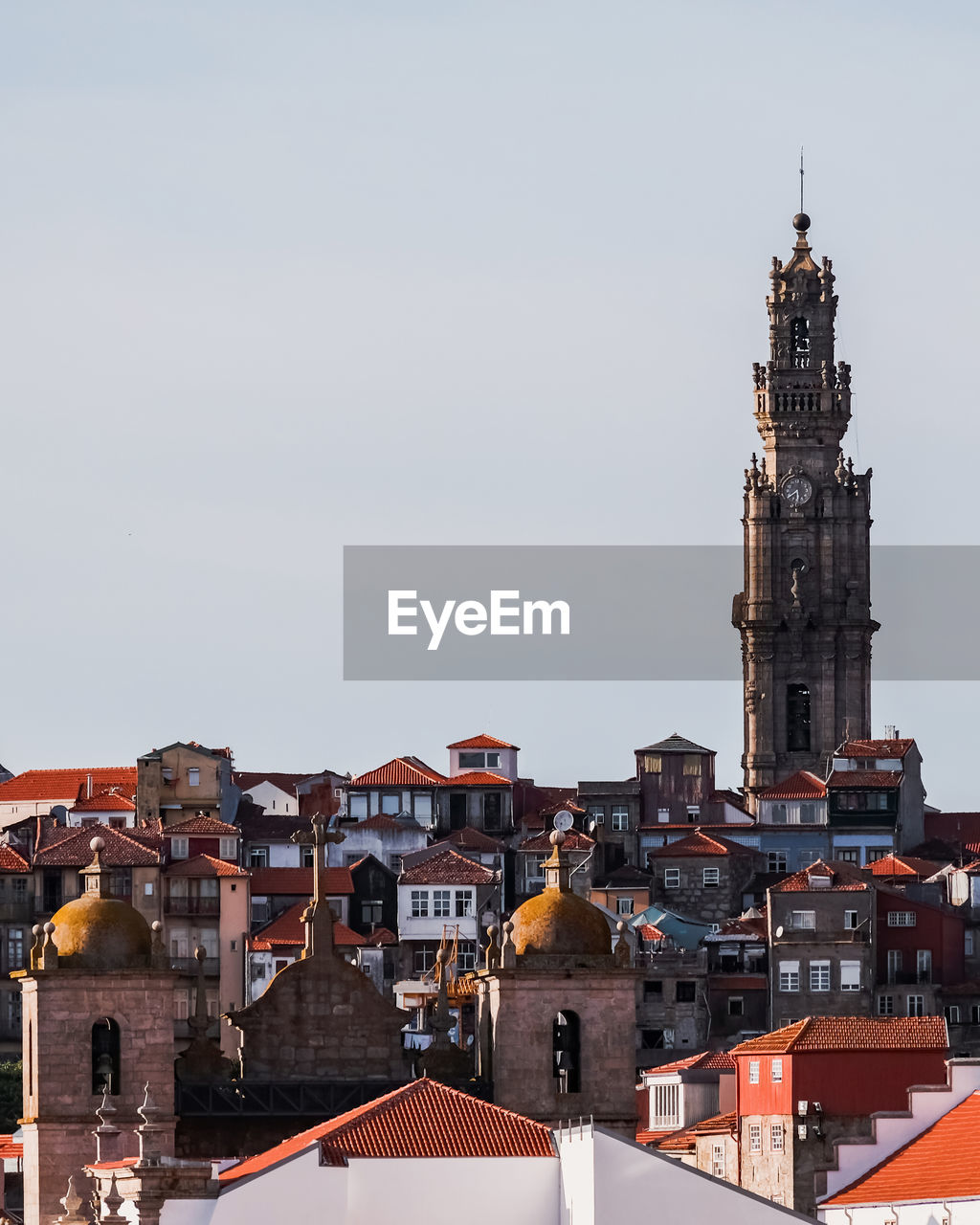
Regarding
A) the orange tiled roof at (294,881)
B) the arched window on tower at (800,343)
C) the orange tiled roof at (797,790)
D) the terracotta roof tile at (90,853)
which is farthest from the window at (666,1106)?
the arched window on tower at (800,343)

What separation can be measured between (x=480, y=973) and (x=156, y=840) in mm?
68789

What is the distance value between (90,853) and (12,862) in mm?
3539

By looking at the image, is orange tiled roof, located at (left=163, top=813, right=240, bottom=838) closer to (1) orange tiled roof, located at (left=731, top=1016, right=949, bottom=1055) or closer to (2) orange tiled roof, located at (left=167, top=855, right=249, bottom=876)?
(2) orange tiled roof, located at (left=167, top=855, right=249, bottom=876)

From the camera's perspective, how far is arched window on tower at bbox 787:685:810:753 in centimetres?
16762

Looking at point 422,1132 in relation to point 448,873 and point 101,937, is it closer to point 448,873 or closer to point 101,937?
point 101,937

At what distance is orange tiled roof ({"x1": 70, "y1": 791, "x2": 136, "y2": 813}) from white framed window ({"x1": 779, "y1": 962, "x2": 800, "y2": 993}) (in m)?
29.3

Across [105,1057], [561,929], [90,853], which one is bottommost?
[105,1057]

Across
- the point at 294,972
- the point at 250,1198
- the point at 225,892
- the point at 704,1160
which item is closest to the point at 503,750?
the point at 225,892

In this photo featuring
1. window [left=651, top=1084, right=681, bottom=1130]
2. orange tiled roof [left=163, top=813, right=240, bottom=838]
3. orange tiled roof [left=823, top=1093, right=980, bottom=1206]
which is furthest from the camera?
orange tiled roof [left=163, top=813, right=240, bottom=838]

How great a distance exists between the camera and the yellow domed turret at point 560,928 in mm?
78938

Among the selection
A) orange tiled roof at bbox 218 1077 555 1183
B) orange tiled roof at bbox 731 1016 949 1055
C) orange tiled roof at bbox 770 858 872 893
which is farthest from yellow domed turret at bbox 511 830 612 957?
orange tiled roof at bbox 770 858 872 893

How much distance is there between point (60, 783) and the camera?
555ft

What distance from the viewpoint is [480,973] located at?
7962cm

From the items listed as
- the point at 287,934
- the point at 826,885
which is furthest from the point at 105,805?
the point at 826,885
